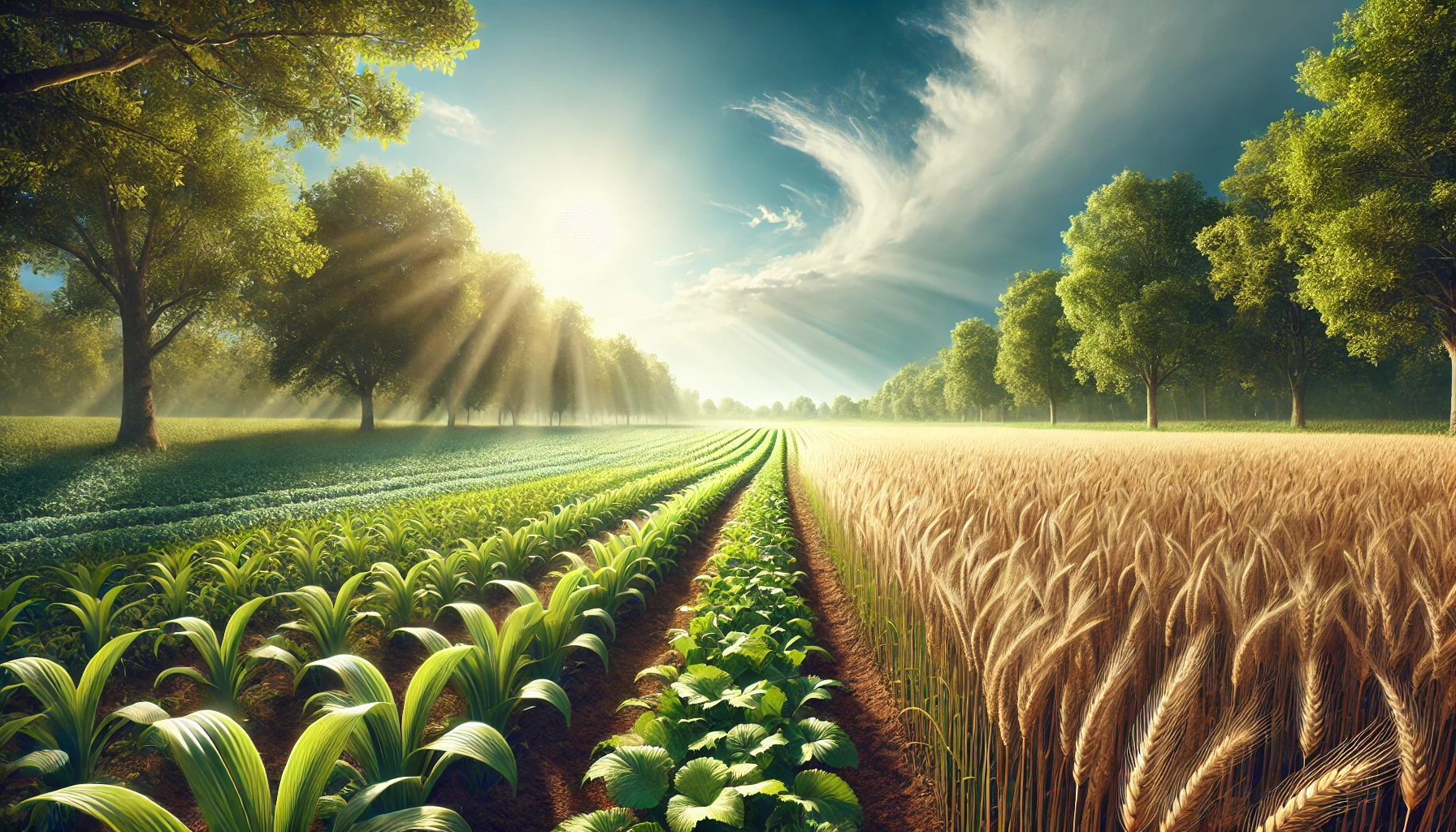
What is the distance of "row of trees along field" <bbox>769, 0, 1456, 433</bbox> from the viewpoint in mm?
13203

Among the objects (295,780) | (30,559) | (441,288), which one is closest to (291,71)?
(30,559)

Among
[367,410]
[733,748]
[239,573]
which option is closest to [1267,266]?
[733,748]

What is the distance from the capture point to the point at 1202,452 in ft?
27.1

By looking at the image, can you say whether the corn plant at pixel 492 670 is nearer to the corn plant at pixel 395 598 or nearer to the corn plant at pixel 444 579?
the corn plant at pixel 395 598

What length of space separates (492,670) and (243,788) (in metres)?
1.20

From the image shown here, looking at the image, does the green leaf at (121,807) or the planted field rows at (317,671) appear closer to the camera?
the green leaf at (121,807)

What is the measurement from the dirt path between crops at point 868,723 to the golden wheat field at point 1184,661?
0.55ft

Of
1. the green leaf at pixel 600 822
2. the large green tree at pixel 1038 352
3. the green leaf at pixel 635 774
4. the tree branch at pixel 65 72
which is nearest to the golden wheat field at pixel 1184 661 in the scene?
the green leaf at pixel 635 774

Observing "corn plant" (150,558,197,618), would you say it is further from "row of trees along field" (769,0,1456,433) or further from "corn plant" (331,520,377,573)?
"row of trees along field" (769,0,1456,433)

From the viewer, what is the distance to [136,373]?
1738 cm

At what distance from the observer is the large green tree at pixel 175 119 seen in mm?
7895

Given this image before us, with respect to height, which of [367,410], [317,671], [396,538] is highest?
[367,410]

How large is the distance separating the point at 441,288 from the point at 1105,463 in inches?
1256

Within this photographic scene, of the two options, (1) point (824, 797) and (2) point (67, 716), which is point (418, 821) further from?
(2) point (67, 716)
